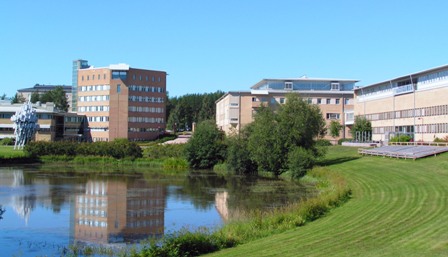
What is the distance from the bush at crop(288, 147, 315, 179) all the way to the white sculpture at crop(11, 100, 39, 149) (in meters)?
62.2

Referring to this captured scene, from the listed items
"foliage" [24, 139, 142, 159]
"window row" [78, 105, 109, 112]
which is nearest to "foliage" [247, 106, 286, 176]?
"foliage" [24, 139, 142, 159]

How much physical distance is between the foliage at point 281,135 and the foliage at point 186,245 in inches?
1620

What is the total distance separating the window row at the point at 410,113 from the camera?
75062 mm

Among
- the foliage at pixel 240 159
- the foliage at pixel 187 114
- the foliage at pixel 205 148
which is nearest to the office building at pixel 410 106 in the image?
the foliage at pixel 240 159

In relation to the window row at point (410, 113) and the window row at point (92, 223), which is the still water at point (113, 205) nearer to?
the window row at point (92, 223)

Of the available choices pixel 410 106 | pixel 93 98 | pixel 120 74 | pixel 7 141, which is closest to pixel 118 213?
pixel 410 106

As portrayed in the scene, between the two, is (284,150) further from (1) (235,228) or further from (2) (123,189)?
(1) (235,228)

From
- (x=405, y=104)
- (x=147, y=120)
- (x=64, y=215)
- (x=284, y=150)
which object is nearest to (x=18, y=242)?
(x=64, y=215)

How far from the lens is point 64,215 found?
34812 millimetres

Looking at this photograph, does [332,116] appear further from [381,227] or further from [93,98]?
[381,227]

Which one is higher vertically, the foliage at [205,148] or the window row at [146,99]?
the window row at [146,99]

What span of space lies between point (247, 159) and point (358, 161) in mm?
17548

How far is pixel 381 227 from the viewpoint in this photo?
2227cm

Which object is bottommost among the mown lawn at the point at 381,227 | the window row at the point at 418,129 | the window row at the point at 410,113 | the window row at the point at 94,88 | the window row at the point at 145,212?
the window row at the point at 145,212
